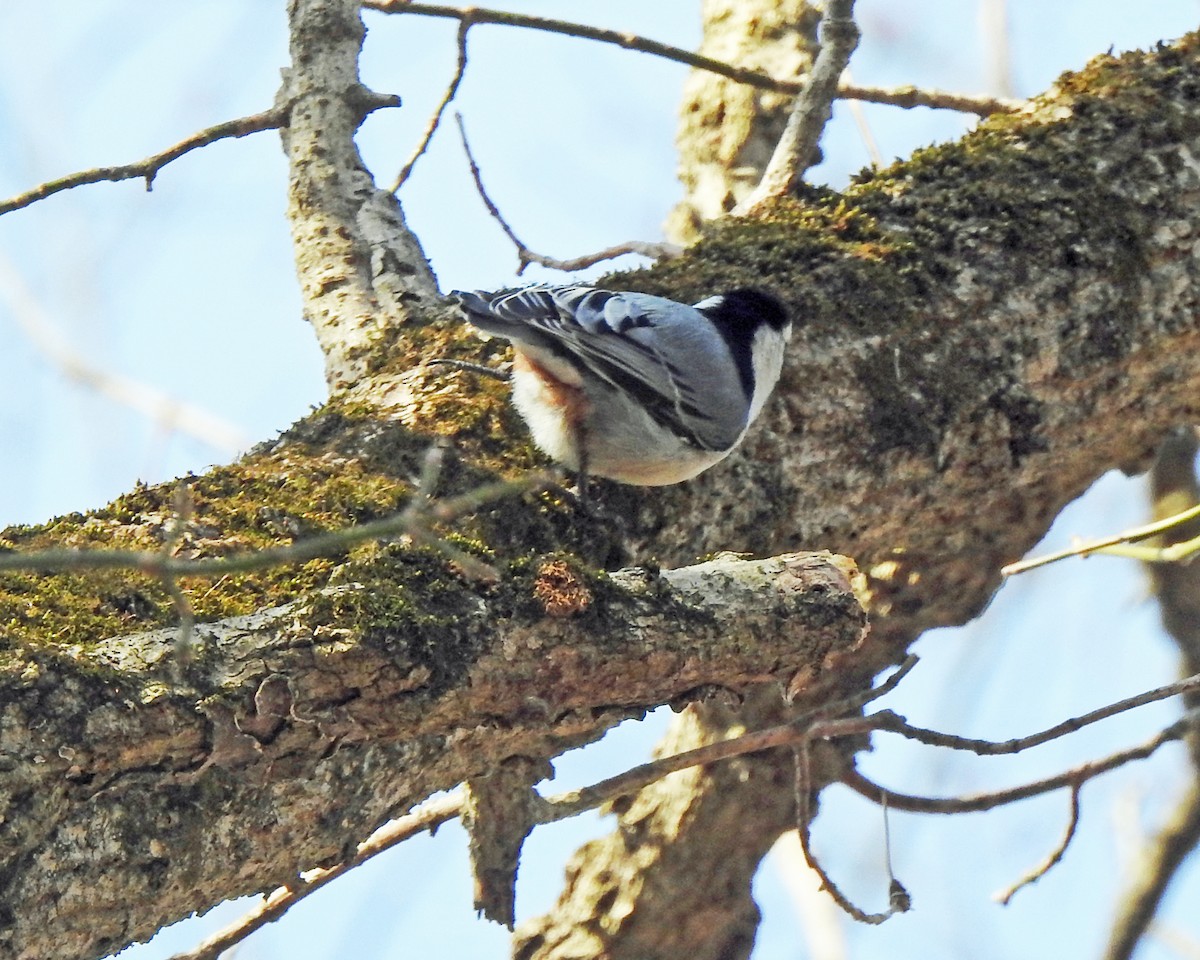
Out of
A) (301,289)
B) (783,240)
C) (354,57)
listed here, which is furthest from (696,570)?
(354,57)

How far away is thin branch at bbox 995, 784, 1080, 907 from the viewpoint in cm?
270

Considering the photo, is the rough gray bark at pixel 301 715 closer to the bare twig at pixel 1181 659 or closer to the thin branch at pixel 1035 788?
the thin branch at pixel 1035 788

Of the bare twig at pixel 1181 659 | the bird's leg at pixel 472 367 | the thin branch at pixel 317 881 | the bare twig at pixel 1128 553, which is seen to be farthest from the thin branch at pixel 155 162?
the bare twig at pixel 1181 659

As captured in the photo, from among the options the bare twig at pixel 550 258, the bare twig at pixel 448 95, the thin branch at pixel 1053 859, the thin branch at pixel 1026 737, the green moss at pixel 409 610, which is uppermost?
the bare twig at pixel 448 95

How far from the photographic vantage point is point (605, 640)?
1.84 metres

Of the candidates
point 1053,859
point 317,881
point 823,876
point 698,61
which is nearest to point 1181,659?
point 1053,859

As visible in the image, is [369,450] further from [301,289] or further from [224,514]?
[301,289]

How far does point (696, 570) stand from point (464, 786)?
58 cm

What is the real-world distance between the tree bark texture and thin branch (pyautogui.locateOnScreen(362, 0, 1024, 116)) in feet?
1.00

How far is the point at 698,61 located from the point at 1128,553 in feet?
5.34

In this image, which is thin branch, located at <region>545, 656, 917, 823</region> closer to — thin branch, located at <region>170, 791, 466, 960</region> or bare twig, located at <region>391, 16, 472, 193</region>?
thin branch, located at <region>170, 791, 466, 960</region>

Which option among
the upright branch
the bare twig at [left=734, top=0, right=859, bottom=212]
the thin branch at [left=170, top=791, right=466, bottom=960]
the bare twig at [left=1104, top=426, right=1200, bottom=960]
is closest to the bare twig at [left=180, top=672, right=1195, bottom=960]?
the thin branch at [left=170, top=791, right=466, bottom=960]

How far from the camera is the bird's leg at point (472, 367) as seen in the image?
101 inches

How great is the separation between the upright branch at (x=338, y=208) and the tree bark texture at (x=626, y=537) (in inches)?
0.6
